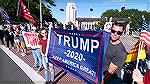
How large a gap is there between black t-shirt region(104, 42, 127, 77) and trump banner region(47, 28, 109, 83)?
17.8 inches

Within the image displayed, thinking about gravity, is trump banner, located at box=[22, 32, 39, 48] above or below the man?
below

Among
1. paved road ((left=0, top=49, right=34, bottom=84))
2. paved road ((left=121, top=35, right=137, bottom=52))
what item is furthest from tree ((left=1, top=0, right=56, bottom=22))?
paved road ((left=0, top=49, right=34, bottom=84))

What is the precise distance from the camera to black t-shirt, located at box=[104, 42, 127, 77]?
6.11 metres

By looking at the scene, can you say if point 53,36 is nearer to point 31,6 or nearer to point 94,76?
point 94,76

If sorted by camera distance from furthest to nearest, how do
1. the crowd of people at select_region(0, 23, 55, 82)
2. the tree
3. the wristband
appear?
the tree, the crowd of people at select_region(0, 23, 55, 82), the wristband

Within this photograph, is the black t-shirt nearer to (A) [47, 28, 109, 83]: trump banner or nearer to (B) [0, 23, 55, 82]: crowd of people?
(A) [47, 28, 109, 83]: trump banner

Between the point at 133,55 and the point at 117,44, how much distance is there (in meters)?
3.14

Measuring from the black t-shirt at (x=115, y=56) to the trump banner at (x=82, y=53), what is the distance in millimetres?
453

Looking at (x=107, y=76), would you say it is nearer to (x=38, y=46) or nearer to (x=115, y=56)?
(x=115, y=56)

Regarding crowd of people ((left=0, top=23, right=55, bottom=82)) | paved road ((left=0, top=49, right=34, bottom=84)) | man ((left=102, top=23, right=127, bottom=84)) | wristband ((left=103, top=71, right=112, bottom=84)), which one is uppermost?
man ((left=102, top=23, right=127, bottom=84))

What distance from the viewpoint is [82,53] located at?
6012 millimetres

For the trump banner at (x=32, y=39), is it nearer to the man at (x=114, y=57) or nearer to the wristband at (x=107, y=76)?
the man at (x=114, y=57)

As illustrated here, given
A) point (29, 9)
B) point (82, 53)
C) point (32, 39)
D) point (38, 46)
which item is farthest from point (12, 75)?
point (29, 9)

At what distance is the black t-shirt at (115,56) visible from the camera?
6.11 meters
